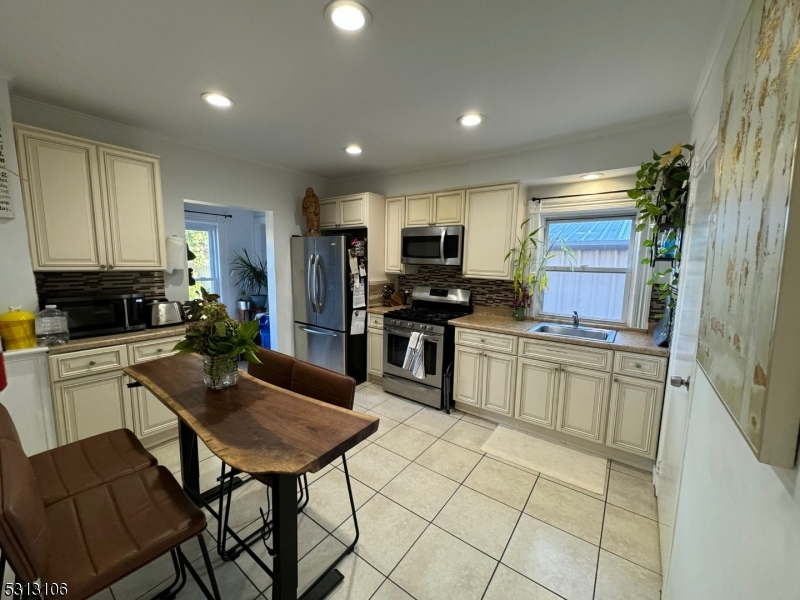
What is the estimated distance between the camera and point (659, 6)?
130 centimetres

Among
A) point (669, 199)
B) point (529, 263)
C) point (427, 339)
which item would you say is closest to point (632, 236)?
point (529, 263)

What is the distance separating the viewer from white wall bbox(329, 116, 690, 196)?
2400mm

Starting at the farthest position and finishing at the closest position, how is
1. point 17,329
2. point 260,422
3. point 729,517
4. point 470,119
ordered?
point 470,119, point 17,329, point 260,422, point 729,517

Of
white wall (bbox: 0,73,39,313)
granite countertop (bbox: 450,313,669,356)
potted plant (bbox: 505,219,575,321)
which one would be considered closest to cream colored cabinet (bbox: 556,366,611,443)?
granite countertop (bbox: 450,313,669,356)

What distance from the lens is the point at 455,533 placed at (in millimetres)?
1812

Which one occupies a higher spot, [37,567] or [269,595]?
[37,567]

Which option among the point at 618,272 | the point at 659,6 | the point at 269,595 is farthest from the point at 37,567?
the point at 618,272

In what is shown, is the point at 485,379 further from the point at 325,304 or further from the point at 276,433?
the point at 276,433

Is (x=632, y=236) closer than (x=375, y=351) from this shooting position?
Yes

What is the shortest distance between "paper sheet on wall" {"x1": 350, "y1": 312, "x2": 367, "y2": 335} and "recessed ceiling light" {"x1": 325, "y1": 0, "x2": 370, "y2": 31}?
2.61m

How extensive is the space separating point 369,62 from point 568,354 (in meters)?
2.35

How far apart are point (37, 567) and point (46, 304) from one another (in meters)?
2.07

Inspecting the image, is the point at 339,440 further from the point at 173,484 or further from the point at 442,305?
the point at 442,305

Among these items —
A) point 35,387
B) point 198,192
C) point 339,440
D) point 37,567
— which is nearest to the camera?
point 37,567
